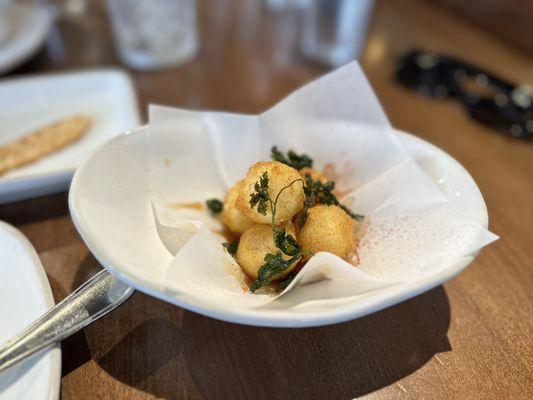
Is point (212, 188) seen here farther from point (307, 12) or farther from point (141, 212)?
point (307, 12)

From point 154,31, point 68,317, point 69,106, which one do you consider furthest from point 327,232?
point 154,31

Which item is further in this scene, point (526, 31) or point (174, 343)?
point (526, 31)

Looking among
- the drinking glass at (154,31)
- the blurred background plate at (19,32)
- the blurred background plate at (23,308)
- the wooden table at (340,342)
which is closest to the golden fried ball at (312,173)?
the wooden table at (340,342)

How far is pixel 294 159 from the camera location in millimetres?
956

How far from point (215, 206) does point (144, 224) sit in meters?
0.19

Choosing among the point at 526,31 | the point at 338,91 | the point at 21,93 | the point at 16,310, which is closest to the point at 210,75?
the point at 21,93

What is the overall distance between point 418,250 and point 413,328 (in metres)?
0.16

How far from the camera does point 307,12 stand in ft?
8.17

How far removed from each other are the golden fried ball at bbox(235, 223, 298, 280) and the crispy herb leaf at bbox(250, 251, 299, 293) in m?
0.01

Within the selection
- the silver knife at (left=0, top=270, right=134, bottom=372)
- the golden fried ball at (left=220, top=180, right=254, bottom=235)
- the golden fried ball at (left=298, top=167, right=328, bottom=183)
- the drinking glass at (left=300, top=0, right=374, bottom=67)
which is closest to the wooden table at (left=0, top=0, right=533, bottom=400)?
the silver knife at (left=0, top=270, right=134, bottom=372)

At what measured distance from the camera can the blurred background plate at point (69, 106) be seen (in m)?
1.29

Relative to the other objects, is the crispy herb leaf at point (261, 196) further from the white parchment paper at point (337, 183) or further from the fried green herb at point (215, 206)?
the fried green herb at point (215, 206)

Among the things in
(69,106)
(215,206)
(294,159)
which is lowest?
(69,106)

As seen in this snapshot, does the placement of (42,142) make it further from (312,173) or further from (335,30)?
(335,30)
